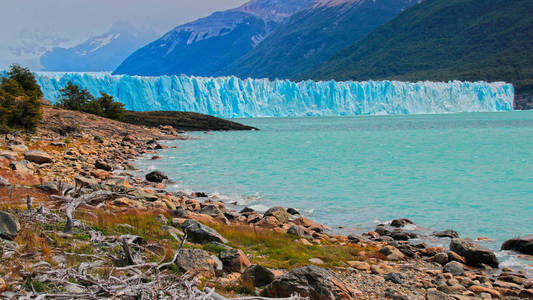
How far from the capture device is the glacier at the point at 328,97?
2881 inches

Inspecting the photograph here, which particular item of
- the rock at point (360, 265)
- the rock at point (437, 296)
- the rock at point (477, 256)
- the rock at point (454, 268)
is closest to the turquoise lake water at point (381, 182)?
the rock at point (477, 256)

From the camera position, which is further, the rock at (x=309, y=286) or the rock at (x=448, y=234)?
the rock at (x=448, y=234)

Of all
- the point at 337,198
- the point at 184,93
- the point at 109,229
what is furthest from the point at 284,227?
the point at 184,93

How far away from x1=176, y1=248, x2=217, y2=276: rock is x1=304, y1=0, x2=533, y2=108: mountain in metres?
117

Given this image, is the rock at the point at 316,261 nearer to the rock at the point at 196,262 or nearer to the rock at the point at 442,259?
the rock at the point at 196,262

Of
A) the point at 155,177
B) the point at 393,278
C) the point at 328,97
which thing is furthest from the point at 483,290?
the point at 328,97

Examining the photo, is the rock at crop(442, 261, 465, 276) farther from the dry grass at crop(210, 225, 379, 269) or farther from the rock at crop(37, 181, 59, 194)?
the rock at crop(37, 181, 59, 194)

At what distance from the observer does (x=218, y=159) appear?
26.0m

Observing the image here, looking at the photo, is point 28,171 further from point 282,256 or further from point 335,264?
point 335,264

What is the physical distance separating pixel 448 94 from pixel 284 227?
80.6 metres

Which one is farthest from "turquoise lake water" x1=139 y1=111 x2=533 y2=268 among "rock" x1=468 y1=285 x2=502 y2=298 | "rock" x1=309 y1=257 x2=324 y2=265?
"rock" x1=309 y1=257 x2=324 y2=265

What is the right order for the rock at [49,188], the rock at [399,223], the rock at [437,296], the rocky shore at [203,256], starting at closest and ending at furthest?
the rocky shore at [203,256]
the rock at [437,296]
the rock at [49,188]
the rock at [399,223]

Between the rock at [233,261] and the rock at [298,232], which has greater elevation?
the rock at [233,261]

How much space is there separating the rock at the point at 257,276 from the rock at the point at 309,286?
0.39 m
